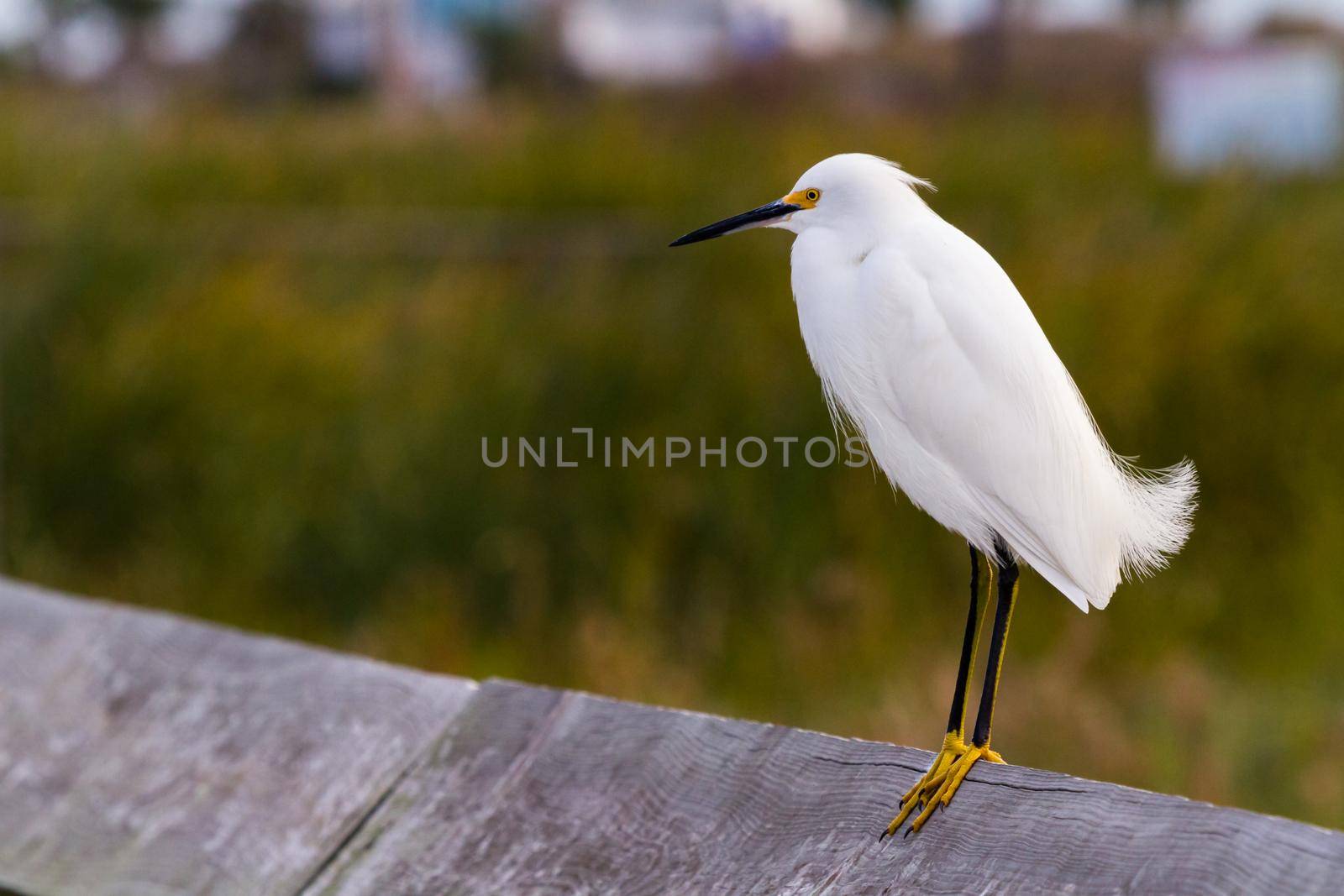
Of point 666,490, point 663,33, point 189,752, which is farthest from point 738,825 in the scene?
point 663,33

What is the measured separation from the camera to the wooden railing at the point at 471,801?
4.07ft

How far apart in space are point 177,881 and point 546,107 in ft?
33.0

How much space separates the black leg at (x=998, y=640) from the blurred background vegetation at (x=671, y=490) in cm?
254

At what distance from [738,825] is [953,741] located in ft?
0.79

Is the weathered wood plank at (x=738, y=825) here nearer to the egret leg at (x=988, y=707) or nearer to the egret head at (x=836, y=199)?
the egret leg at (x=988, y=707)

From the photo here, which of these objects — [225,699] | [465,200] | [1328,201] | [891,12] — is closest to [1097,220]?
[1328,201]

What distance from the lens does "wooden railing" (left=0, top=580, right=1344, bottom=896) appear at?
→ 124cm

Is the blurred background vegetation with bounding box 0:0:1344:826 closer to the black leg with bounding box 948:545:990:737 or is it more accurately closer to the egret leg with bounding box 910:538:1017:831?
the egret leg with bounding box 910:538:1017:831

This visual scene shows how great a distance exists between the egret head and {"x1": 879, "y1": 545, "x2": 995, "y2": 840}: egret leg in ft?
1.43

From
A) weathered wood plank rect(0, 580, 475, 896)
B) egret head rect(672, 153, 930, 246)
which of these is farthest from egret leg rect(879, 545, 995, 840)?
weathered wood plank rect(0, 580, 475, 896)

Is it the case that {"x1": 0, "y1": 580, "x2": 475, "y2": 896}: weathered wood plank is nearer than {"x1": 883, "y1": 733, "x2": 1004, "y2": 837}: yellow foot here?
No

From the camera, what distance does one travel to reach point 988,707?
1579mm

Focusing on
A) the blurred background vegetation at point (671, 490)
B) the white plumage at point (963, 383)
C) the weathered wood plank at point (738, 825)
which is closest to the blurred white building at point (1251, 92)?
the blurred background vegetation at point (671, 490)

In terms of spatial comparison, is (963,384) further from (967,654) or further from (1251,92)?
(1251,92)
